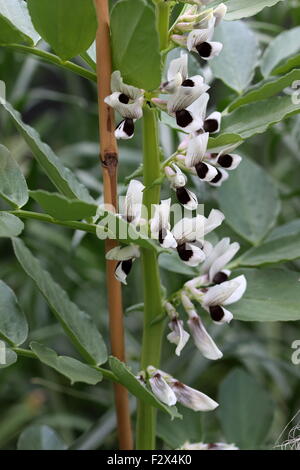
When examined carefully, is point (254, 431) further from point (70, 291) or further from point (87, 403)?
point (87, 403)

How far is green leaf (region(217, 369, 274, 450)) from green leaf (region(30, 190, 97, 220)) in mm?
368

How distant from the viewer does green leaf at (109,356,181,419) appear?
0.43 meters

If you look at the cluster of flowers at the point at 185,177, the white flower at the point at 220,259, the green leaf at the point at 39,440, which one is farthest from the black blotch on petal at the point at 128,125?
the green leaf at the point at 39,440

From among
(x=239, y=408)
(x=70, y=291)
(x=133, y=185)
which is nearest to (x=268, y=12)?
(x=70, y=291)

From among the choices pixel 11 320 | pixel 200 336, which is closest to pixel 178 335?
pixel 200 336

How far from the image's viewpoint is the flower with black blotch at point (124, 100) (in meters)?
0.42

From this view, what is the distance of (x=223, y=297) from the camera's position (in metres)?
0.47

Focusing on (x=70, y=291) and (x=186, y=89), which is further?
(x=70, y=291)

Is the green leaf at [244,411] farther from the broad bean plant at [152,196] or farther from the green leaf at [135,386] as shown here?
the green leaf at [135,386]

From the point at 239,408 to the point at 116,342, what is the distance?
25 centimetres

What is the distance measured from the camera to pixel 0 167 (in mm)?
451

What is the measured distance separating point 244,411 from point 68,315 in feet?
0.91

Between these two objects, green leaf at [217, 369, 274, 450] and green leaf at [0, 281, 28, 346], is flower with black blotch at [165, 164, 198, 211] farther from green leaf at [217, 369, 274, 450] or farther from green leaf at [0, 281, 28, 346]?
green leaf at [217, 369, 274, 450]

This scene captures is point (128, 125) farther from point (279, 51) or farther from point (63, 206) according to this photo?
point (279, 51)
